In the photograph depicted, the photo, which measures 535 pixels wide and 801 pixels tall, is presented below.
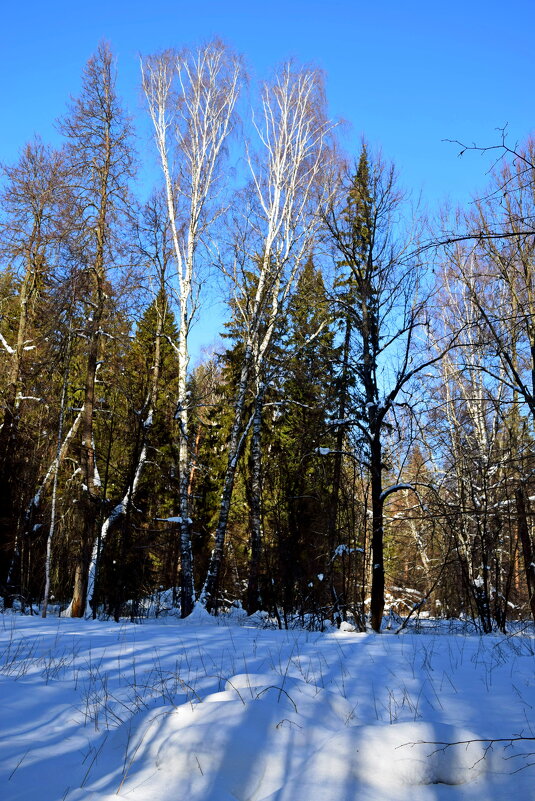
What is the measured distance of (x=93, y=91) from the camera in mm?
13219

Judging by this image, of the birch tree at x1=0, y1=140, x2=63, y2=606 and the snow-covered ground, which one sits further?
the birch tree at x1=0, y1=140, x2=63, y2=606

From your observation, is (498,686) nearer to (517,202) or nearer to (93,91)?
(517,202)

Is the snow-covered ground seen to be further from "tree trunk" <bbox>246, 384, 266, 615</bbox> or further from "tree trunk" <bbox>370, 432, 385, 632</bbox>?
"tree trunk" <bbox>246, 384, 266, 615</bbox>

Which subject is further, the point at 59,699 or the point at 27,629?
the point at 27,629

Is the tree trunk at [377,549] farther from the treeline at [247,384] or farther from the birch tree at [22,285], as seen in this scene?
the birch tree at [22,285]

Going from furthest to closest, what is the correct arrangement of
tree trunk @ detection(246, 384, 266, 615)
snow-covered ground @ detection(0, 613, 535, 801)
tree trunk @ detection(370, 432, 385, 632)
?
tree trunk @ detection(246, 384, 266, 615), tree trunk @ detection(370, 432, 385, 632), snow-covered ground @ detection(0, 613, 535, 801)

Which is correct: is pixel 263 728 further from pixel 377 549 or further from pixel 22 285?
pixel 22 285

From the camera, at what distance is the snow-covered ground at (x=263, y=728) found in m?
2.46

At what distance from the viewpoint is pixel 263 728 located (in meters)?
2.84

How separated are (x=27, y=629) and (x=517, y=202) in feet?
38.0

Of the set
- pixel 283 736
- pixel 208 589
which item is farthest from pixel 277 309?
pixel 283 736

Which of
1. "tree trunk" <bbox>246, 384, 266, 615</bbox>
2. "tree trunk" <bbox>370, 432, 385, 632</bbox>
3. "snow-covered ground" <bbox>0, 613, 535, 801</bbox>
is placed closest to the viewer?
"snow-covered ground" <bbox>0, 613, 535, 801</bbox>

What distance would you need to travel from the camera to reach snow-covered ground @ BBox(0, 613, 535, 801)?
8.06 ft

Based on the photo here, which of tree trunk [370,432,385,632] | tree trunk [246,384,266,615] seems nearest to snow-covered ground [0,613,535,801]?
tree trunk [370,432,385,632]
